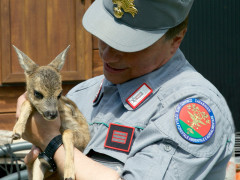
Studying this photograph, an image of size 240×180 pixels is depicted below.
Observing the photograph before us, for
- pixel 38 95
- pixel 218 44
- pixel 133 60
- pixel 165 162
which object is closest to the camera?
pixel 165 162

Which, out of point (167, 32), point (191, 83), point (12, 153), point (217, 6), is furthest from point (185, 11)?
point (217, 6)

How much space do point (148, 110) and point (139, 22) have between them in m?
0.46

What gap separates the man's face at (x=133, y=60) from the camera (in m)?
2.50

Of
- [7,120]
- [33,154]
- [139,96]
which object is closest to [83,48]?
[7,120]

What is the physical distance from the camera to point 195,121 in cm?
219

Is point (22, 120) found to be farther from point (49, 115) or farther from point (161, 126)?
point (161, 126)

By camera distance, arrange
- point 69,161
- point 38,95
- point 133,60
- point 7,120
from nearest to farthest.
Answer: point 69,161
point 133,60
point 38,95
point 7,120

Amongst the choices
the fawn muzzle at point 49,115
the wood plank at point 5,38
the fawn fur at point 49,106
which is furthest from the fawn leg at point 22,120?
the wood plank at point 5,38

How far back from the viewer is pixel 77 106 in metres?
3.07

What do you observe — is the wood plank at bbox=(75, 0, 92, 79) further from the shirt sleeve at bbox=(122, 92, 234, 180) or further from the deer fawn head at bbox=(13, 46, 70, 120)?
the shirt sleeve at bbox=(122, 92, 234, 180)

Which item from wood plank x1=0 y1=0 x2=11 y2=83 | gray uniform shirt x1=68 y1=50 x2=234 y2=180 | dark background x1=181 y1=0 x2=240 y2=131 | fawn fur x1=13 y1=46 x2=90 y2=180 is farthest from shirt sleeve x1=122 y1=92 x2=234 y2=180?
dark background x1=181 y1=0 x2=240 y2=131

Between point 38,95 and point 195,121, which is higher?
point 195,121

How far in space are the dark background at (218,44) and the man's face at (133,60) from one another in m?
3.31

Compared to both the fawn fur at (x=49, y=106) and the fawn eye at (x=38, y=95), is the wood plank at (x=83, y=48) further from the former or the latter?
the fawn eye at (x=38, y=95)
